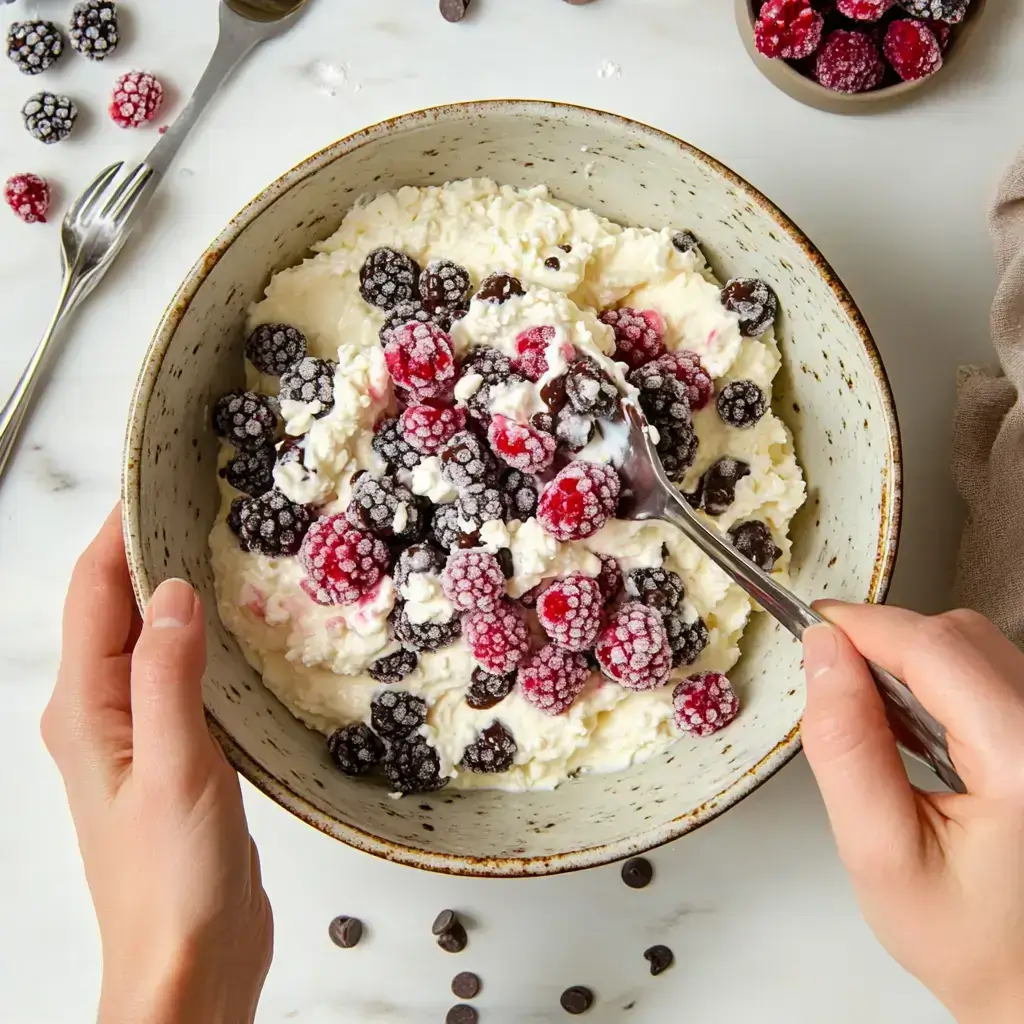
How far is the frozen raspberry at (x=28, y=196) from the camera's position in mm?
1571

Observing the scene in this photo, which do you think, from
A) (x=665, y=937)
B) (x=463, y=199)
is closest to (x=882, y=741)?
(x=665, y=937)

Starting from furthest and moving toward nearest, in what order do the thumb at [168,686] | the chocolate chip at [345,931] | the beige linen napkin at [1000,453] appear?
the chocolate chip at [345,931]
the beige linen napkin at [1000,453]
the thumb at [168,686]

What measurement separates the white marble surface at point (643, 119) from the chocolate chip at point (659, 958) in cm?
2

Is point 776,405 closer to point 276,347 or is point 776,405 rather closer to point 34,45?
point 276,347

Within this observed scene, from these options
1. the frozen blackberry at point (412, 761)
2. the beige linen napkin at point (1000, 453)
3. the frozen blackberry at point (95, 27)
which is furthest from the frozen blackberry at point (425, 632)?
the frozen blackberry at point (95, 27)

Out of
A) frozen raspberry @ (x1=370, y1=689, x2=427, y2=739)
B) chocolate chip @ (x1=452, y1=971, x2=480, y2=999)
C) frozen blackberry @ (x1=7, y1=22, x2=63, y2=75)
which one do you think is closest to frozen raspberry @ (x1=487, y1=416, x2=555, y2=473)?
frozen raspberry @ (x1=370, y1=689, x2=427, y2=739)

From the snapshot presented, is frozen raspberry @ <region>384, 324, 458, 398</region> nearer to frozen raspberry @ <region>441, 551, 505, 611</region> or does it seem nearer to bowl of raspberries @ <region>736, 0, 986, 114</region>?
frozen raspberry @ <region>441, 551, 505, 611</region>

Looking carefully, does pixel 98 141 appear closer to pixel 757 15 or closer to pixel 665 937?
pixel 757 15

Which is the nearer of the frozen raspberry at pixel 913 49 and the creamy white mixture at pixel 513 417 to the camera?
the creamy white mixture at pixel 513 417

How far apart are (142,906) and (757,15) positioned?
148cm

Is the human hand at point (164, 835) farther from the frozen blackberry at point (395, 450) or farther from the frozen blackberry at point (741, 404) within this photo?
the frozen blackberry at point (741, 404)

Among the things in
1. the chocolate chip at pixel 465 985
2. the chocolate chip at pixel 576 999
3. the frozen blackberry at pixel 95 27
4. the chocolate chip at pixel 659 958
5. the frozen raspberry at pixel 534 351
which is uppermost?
the frozen blackberry at pixel 95 27

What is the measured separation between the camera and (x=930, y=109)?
1.59 metres

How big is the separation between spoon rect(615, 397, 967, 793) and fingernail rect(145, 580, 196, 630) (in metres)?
0.54
